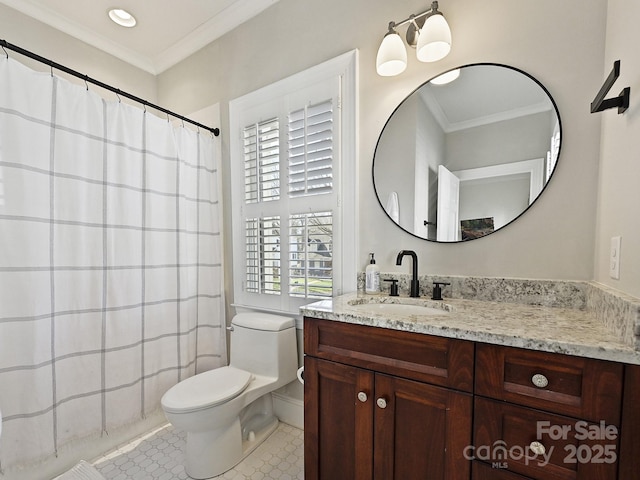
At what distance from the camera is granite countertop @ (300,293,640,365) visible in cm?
71

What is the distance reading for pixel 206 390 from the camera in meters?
1.48

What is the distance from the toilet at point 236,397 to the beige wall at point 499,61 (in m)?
0.74

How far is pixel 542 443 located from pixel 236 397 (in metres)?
1.28

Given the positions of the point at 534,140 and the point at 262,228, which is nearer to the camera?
the point at 534,140

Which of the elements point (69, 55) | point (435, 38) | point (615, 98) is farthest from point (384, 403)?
point (69, 55)

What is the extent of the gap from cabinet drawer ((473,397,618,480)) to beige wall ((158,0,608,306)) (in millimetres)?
625

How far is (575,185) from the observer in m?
1.12

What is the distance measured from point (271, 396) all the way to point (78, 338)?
1163 millimetres

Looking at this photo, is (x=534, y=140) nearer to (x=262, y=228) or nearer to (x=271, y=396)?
(x=262, y=228)

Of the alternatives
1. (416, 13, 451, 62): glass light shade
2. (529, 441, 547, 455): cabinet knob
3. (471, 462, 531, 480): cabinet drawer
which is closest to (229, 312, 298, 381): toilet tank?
(471, 462, 531, 480): cabinet drawer

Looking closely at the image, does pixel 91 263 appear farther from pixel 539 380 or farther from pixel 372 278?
pixel 539 380

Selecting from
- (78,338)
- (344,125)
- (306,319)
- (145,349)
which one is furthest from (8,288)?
(344,125)

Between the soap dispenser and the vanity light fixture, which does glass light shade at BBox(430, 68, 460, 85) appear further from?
the soap dispenser

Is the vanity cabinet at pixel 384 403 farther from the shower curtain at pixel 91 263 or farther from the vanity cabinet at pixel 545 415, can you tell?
the shower curtain at pixel 91 263
